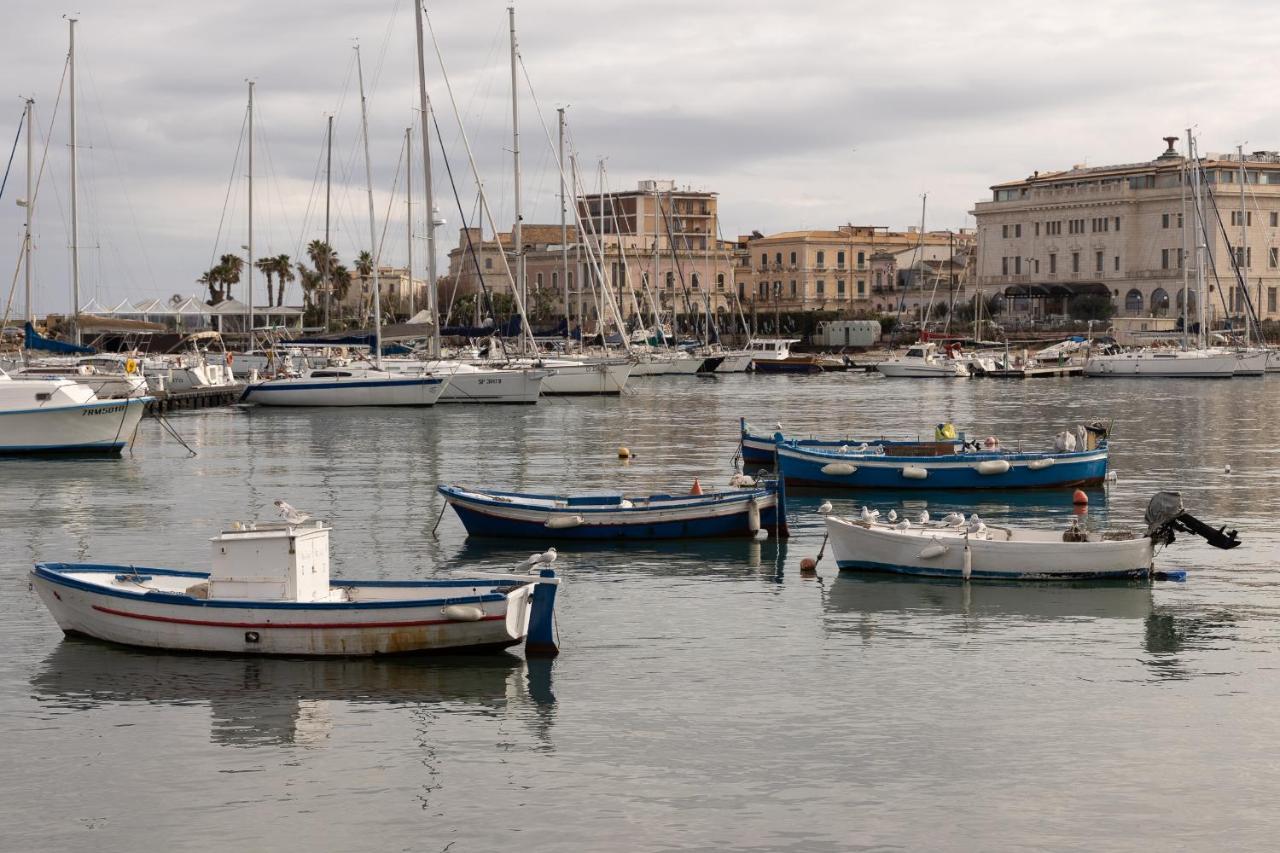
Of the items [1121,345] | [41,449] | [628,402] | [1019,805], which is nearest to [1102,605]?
[1019,805]

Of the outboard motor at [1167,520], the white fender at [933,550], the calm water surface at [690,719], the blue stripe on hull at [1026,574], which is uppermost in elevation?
the outboard motor at [1167,520]

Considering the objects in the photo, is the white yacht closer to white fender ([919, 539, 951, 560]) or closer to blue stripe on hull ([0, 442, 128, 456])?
blue stripe on hull ([0, 442, 128, 456])

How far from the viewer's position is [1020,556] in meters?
28.2

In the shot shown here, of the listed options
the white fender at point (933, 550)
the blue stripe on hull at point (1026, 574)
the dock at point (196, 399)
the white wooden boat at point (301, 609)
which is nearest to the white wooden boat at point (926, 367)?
the dock at point (196, 399)

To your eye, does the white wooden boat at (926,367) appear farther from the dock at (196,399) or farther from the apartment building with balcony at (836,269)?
the apartment building with balcony at (836,269)

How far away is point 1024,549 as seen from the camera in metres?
28.2

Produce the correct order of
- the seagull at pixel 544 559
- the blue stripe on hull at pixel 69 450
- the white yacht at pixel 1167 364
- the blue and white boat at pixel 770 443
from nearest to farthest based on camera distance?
the seagull at pixel 544 559
the blue and white boat at pixel 770 443
the blue stripe on hull at pixel 69 450
the white yacht at pixel 1167 364

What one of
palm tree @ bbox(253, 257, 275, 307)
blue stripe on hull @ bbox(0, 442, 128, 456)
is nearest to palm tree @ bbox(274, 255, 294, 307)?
palm tree @ bbox(253, 257, 275, 307)

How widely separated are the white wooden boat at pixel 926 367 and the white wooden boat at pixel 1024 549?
92.6 metres

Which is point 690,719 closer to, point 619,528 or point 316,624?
point 316,624

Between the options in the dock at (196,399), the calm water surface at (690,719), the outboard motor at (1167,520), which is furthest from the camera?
the dock at (196,399)

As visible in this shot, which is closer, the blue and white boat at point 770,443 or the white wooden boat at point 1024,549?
the white wooden boat at point 1024,549

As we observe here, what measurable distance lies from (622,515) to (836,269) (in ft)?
531

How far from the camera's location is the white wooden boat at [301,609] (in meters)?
22.2
